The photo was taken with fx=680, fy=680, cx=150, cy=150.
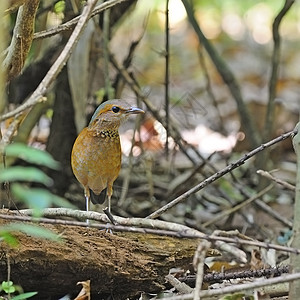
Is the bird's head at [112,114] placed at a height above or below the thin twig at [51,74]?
above

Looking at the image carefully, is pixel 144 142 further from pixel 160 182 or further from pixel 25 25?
pixel 25 25

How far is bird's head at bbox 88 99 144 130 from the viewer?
4.12 m

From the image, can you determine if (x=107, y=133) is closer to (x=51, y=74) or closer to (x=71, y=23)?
(x=71, y=23)

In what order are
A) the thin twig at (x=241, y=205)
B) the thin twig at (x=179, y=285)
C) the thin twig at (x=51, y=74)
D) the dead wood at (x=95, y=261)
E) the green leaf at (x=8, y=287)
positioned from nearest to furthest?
the thin twig at (x=51, y=74), the green leaf at (x=8, y=287), the dead wood at (x=95, y=261), the thin twig at (x=179, y=285), the thin twig at (x=241, y=205)

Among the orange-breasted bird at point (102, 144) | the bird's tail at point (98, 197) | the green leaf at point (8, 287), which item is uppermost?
the orange-breasted bird at point (102, 144)

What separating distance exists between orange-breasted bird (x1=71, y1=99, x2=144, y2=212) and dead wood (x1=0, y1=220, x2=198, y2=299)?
940mm

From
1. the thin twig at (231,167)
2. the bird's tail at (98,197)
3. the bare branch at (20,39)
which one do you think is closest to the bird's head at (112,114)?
the bird's tail at (98,197)

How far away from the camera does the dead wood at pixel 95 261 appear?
9.16 feet

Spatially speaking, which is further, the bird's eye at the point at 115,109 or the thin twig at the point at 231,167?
the bird's eye at the point at 115,109

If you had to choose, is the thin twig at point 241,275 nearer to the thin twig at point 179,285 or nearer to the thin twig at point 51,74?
the thin twig at point 179,285

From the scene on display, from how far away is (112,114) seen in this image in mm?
4156

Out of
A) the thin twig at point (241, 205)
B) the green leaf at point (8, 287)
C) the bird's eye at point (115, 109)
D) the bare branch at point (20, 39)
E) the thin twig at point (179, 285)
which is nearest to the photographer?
the green leaf at point (8, 287)

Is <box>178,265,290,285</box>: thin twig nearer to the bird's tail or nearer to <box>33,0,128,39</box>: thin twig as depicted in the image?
<box>33,0,128,39</box>: thin twig

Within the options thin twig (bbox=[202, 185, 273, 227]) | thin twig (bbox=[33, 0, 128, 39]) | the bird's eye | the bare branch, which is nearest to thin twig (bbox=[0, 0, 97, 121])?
the bare branch
